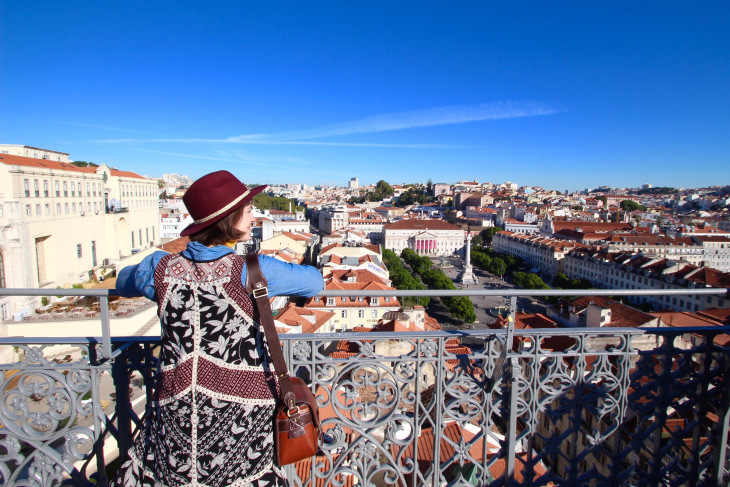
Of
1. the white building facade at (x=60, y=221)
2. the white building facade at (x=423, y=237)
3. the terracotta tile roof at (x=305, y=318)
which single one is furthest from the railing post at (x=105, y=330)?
the white building facade at (x=423, y=237)

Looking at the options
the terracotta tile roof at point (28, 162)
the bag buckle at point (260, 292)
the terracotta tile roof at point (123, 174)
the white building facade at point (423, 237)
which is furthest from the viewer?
the white building facade at point (423, 237)

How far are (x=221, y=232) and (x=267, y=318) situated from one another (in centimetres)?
31

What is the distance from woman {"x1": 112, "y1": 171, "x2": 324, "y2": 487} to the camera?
129 cm

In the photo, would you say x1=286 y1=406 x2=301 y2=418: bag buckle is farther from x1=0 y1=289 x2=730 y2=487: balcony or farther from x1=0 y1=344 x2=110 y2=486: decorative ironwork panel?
x1=0 y1=344 x2=110 y2=486: decorative ironwork panel

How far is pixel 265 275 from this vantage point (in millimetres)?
1342

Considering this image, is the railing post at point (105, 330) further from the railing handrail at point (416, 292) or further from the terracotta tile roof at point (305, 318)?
the terracotta tile roof at point (305, 318)

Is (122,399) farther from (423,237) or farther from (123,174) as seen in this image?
(423,237)

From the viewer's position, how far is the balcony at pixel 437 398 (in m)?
1.80

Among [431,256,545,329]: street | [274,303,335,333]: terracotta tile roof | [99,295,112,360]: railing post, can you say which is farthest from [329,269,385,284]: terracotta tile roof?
[99,295,112,360]: railing post

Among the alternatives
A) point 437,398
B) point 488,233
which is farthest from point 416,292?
point 488,233

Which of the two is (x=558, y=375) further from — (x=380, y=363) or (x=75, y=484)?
(x=75, y=484)

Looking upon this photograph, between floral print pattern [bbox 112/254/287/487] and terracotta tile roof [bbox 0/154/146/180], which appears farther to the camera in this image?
terracotta tile roof [bbox 0/154/146/180]

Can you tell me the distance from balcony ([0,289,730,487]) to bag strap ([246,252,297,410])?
51 centimetres

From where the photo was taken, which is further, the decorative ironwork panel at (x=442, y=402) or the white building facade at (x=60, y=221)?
the white building facade at (x=60, y=221)
